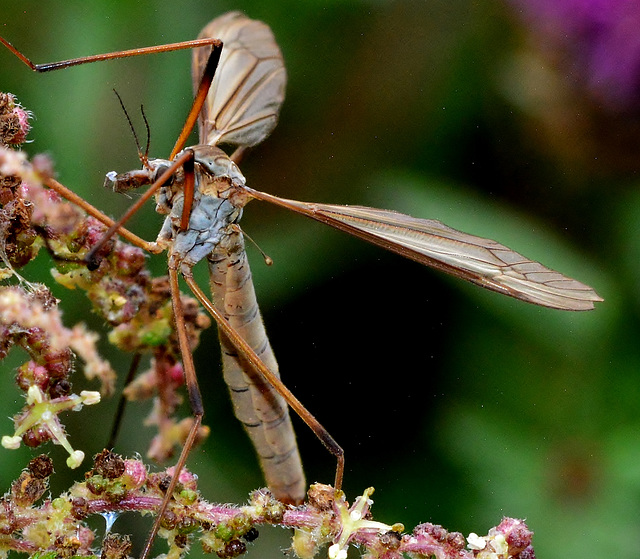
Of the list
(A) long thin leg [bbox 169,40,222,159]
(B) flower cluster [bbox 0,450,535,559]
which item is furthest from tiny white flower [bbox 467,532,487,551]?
(A) long thin leg [bbox 169,40,222,159]

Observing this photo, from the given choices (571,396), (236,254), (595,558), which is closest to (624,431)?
(571,396)

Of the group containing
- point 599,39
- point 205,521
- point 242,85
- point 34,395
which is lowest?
point 205,521

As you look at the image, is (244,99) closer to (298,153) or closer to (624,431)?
(298,153)

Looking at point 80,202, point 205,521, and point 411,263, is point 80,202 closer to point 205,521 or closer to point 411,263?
point 205,521

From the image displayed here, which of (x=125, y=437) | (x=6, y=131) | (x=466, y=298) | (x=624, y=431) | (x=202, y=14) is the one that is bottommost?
(x=125, y=437)

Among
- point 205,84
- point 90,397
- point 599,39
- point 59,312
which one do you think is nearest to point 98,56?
point 205,84

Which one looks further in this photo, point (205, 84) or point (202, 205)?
point (202, 205)

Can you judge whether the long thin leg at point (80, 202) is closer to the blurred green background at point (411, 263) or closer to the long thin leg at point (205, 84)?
the long thin leg at point (205, 84)

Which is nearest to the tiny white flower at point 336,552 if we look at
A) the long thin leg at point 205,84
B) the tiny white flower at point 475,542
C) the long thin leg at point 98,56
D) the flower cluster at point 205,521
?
the flower cluster at point 205,521
